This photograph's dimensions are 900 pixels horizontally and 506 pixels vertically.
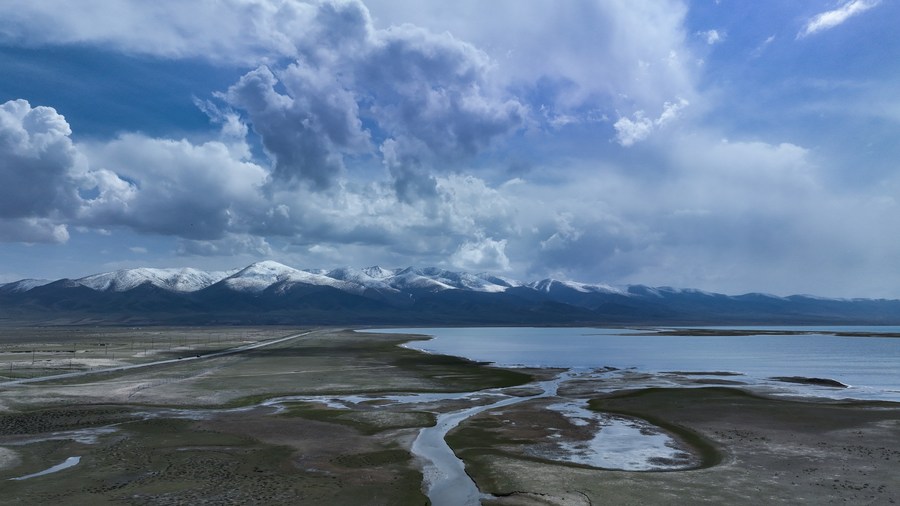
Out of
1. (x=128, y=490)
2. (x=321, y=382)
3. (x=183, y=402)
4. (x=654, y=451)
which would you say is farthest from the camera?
(x=321, y=382)

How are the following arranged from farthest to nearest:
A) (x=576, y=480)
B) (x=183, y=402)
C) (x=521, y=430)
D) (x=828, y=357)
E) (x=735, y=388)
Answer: (x=828, y=357)
(x=735, y=388)
(x=183, y=402)
(x=521, y=430)
(x=576, y=480)

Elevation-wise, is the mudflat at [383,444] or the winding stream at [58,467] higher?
the mudflat at [383,444]

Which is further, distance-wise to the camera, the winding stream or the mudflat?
the winding stream

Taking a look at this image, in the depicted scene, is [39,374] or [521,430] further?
[39,374]

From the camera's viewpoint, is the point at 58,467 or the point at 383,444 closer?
the point at 58,467

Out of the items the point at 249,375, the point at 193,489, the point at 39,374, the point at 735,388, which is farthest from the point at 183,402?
the point at 735,388

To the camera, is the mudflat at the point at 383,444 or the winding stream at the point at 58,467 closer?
the mudflat at the point at 383,444

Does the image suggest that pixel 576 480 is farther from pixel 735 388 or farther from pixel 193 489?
pixel 735 388

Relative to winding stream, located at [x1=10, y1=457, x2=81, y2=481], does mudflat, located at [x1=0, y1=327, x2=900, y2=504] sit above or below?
above
